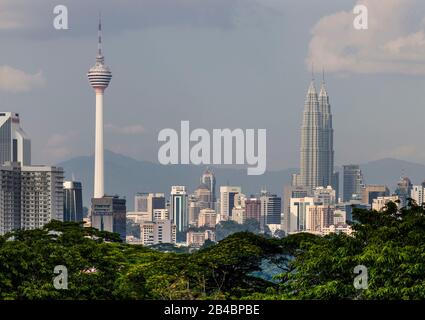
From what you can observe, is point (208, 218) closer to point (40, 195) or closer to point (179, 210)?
point (179, 210)

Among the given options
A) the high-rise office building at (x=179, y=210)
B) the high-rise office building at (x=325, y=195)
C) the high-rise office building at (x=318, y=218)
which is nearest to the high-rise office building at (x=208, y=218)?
the high-rise office building at (x=179, y=210)

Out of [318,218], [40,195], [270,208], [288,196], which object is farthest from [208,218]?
[40,195]

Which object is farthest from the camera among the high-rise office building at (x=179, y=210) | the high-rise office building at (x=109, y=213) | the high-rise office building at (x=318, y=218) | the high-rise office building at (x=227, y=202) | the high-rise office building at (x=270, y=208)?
the high-rise office building at (x=109, y=213)

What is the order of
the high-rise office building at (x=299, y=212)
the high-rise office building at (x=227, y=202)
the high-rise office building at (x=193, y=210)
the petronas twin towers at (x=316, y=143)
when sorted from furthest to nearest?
the high-rise office building at (x=299, y=212) → the high-rise office building at (x=193, y=210) → the high-rise office building at (x=227, y=202) → the petronas twin towers at (x=316, y=143)

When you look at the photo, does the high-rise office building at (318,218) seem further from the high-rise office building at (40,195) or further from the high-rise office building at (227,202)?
the high-rise office building at (40,195)

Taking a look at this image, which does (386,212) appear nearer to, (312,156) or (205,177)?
(205,177)

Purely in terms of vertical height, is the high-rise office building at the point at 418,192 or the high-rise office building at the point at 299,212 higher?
the high-rise office building at the point at 418,192

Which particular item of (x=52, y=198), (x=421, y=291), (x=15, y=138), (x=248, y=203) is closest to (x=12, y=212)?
(x=52, y=198)
